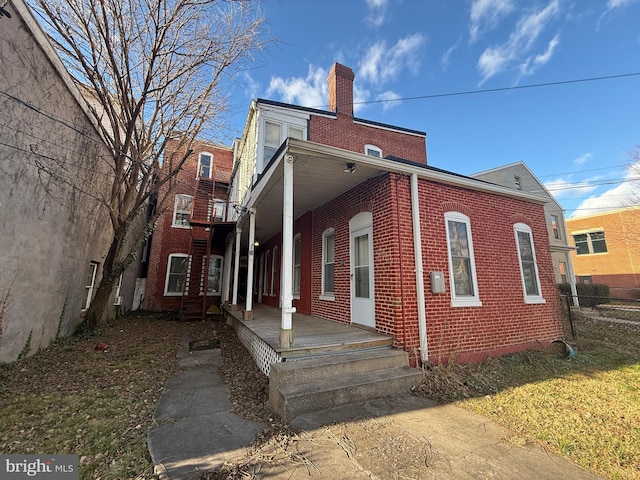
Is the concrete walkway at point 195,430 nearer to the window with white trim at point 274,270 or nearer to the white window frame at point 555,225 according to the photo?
the window with white trim at point 274,270

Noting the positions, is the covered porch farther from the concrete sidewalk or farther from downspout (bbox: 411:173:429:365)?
the concrete sidewalk

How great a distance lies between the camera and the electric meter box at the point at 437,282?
15.7 ft

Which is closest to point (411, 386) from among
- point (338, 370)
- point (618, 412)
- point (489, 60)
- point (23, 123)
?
point (338, 370)

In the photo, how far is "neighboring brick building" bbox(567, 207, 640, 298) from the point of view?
766 inches

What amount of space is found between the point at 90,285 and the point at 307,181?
684cm

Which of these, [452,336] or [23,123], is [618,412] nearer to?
[452,336]

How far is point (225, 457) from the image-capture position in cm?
229

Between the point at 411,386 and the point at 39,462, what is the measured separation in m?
3.98

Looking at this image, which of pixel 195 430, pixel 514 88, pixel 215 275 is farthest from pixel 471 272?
pixel 215 275

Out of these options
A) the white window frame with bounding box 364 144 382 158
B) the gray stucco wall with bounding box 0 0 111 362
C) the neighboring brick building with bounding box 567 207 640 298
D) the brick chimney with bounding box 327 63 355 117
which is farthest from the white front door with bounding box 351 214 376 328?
the neighboring brick building with bounding box 567 207 640 298

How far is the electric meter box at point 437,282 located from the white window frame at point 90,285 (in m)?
8.50

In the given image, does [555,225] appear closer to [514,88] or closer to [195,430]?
[514,88]

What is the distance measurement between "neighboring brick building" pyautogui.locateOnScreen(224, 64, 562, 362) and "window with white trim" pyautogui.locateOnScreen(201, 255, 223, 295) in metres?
8.05

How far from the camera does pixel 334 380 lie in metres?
3.54
